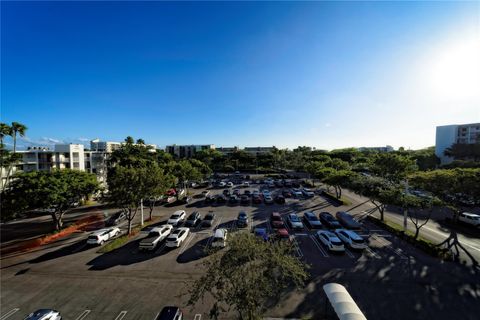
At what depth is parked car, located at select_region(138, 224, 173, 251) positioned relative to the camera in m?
21.6

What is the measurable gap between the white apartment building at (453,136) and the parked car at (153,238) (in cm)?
10020

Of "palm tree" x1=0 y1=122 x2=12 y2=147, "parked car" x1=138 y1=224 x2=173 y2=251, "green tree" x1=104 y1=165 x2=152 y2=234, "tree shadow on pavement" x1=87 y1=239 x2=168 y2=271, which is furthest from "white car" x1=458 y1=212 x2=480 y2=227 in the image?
"palm tree" x1=0 y1=122 x2=12 y2=147

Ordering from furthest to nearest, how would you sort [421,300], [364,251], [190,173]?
[190,173], [364,251], [421,300]

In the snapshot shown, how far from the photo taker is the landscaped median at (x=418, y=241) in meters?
19.9

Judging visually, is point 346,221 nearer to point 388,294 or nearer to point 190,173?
point 388,294

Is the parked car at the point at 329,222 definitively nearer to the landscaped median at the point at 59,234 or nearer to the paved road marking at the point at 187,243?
the paved road marking at the point at 187,243

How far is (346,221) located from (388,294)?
45.5 ft

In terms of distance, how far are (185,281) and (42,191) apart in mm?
20586

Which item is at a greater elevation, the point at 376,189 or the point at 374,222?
the point at 376,189

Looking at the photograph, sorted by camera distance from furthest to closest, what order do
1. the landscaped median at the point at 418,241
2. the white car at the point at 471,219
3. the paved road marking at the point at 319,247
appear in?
the white car at the point at 471,219 → the paved road marking at the point at 319,247 → the landscaped median at the point at 418,241

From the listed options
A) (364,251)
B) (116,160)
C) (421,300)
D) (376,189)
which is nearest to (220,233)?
(364,251)

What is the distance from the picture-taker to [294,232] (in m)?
26.5

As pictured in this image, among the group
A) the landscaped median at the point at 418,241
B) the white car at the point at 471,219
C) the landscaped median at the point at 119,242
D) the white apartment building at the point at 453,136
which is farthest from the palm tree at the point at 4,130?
the white apartment building at the point at 453,136

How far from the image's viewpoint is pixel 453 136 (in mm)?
81688
